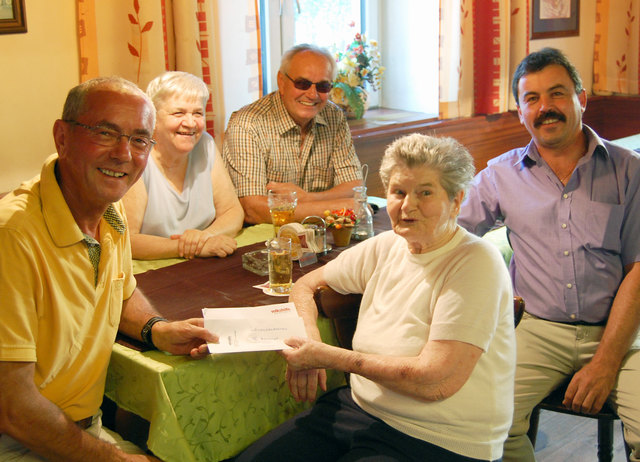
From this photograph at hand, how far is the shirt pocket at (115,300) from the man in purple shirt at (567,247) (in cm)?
117

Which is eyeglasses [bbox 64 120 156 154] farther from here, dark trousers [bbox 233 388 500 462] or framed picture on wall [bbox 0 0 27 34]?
framed picture on wall [bbox 0 0 27 34]

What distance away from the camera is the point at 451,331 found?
5.27 feet

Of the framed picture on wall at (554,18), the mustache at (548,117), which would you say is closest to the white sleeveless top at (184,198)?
the mustache at (548,117)

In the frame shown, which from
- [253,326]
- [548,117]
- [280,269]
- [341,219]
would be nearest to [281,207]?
[341,219]

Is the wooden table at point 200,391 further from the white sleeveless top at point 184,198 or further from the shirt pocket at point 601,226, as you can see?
the shirt pocket at point 601,226

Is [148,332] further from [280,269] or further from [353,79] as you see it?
[353,79]

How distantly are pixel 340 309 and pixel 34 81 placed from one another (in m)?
1.62

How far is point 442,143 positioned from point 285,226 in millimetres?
781

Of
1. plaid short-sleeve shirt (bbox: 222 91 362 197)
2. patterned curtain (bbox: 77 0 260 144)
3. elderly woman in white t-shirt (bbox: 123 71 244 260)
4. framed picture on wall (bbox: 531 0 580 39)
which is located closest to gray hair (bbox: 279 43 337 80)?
plaid short-sleeve shirt (bbox: 222 91 362 197)

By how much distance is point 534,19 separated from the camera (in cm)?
492

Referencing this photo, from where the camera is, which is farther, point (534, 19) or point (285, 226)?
point (534, 19)

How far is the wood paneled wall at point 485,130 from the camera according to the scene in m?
→ 4.02

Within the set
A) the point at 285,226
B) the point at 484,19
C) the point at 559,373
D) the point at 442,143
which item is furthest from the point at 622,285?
the point at 484,19

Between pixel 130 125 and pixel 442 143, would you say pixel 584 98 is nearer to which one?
pixel 442 143
